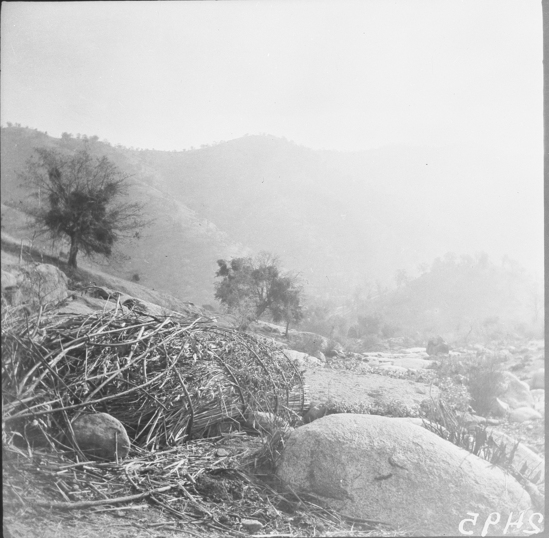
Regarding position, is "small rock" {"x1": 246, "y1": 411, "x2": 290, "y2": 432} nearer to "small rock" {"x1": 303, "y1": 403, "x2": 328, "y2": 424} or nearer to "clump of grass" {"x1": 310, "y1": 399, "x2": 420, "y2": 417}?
"small rock" {"x1": 303, "y1": 403, "x2": 328, "y2": 424}

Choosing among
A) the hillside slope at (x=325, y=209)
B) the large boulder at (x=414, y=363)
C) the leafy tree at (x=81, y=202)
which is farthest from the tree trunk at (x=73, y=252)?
the large boulder at (x=414, y=363)

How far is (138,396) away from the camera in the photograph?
383 cm

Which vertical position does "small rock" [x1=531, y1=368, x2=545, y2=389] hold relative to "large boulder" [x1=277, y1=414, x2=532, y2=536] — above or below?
above

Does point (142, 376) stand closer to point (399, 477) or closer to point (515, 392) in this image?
point (399, 477)

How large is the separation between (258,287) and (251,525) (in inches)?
63.0

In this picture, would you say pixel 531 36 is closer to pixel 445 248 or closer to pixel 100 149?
pixel 445 248

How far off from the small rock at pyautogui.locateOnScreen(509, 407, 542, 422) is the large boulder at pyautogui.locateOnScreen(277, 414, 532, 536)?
44cm

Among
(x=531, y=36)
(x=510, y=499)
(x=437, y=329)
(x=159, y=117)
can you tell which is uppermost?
(x=531, y=36)

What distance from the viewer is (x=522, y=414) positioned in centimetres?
383

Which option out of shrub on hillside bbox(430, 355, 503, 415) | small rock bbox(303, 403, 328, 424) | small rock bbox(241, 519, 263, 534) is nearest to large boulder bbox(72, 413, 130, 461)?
small rock bbox(241, 519, 263, 534)

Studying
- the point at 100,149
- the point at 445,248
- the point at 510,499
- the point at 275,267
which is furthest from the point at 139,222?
Answer: the point at 510,499

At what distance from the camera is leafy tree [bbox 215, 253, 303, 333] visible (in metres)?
4.02

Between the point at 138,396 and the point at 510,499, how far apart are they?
2.48m

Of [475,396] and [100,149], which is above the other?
[100,149]
